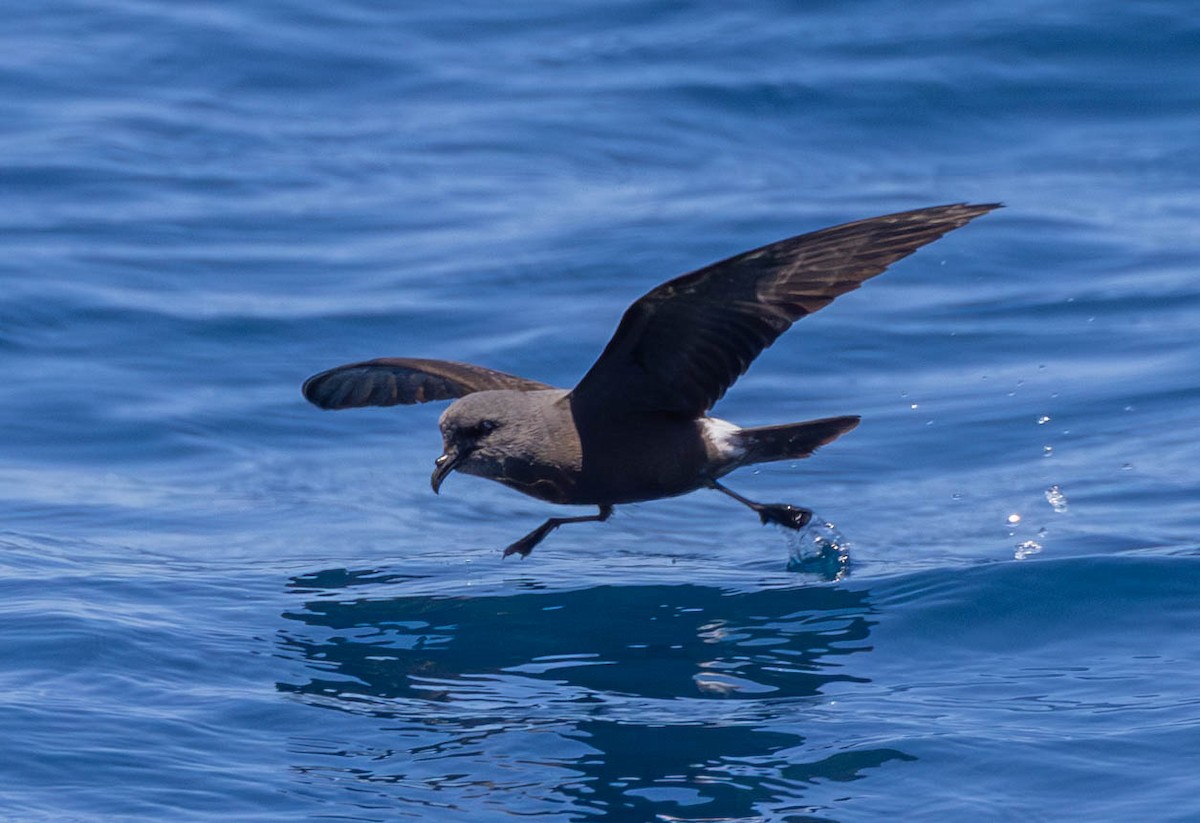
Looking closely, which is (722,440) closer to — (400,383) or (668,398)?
(668,398)

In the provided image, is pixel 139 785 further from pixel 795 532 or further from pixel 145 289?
pixel 145 289

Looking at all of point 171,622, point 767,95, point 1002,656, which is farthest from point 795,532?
point 767,95

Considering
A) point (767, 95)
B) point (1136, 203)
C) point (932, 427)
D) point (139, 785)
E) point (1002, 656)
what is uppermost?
point (767, 95)

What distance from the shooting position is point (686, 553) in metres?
7.81

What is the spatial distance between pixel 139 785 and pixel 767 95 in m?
9.35

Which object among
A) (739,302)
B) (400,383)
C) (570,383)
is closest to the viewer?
(739,302)

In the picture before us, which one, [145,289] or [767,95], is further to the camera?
[767,95]

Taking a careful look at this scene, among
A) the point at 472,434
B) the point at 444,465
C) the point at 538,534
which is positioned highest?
the point at 472,434

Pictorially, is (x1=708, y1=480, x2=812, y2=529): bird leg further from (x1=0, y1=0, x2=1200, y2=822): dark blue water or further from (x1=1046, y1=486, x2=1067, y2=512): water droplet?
(x1=1046, y1=486, x2=1067, y2=512): water droplet

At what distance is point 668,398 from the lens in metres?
6.53

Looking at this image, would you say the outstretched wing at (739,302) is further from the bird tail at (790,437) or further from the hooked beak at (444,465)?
the hooked beak at (444,465)

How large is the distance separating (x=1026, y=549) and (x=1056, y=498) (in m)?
0.71

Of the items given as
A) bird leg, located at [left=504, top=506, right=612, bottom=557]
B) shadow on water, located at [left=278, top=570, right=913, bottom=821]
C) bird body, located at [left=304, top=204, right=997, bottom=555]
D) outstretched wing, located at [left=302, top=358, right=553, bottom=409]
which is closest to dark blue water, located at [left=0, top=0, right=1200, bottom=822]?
shadow on water, located at [left=278, top=570, right=913, bottom=821]

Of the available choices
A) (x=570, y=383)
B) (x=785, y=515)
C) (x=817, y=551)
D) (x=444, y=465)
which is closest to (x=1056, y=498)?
(x=817, y=551)
